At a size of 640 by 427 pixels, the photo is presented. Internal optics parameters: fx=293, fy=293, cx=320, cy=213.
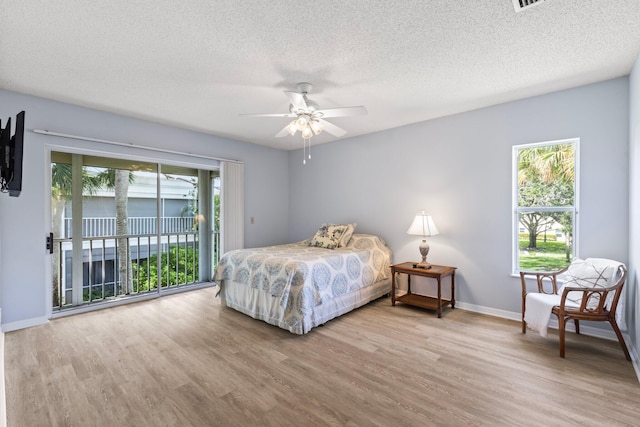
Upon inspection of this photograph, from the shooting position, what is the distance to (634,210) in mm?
2514

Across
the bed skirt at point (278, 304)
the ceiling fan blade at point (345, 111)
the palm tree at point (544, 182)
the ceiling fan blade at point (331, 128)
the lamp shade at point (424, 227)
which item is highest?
the ceiling fan blade at point (345, 111)

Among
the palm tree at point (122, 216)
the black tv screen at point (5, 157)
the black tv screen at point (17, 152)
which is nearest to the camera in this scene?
the black tv screen at point (17, 152)

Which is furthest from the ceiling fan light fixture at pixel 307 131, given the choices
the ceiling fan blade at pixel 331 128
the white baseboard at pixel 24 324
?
the white baseboard at pixel 24 324

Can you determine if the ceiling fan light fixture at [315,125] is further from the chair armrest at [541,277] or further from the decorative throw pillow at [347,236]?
the chair armrest at [541,277]

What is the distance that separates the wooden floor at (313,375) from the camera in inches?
73.3

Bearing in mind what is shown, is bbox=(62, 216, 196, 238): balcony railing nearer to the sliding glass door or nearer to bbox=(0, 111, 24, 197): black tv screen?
the sliding glass door

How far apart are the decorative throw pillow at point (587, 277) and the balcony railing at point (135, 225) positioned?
519cm

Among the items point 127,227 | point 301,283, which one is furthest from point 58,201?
point 301,283

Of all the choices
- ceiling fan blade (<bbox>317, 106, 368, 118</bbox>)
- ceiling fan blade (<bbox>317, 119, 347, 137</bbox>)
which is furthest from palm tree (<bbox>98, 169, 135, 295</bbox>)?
ceiling fan blade (<bbox>317, 106, 368, 118</bbox>)

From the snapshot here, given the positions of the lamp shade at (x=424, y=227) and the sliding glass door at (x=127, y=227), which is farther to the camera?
the sliding glass door at (x=127, y=227)

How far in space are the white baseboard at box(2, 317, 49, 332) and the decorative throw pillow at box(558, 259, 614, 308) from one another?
546cm

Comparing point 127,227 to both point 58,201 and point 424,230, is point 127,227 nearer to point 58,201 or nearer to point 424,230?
point 58,201

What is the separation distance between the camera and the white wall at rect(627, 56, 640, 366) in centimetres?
237

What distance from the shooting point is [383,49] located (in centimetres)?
234
